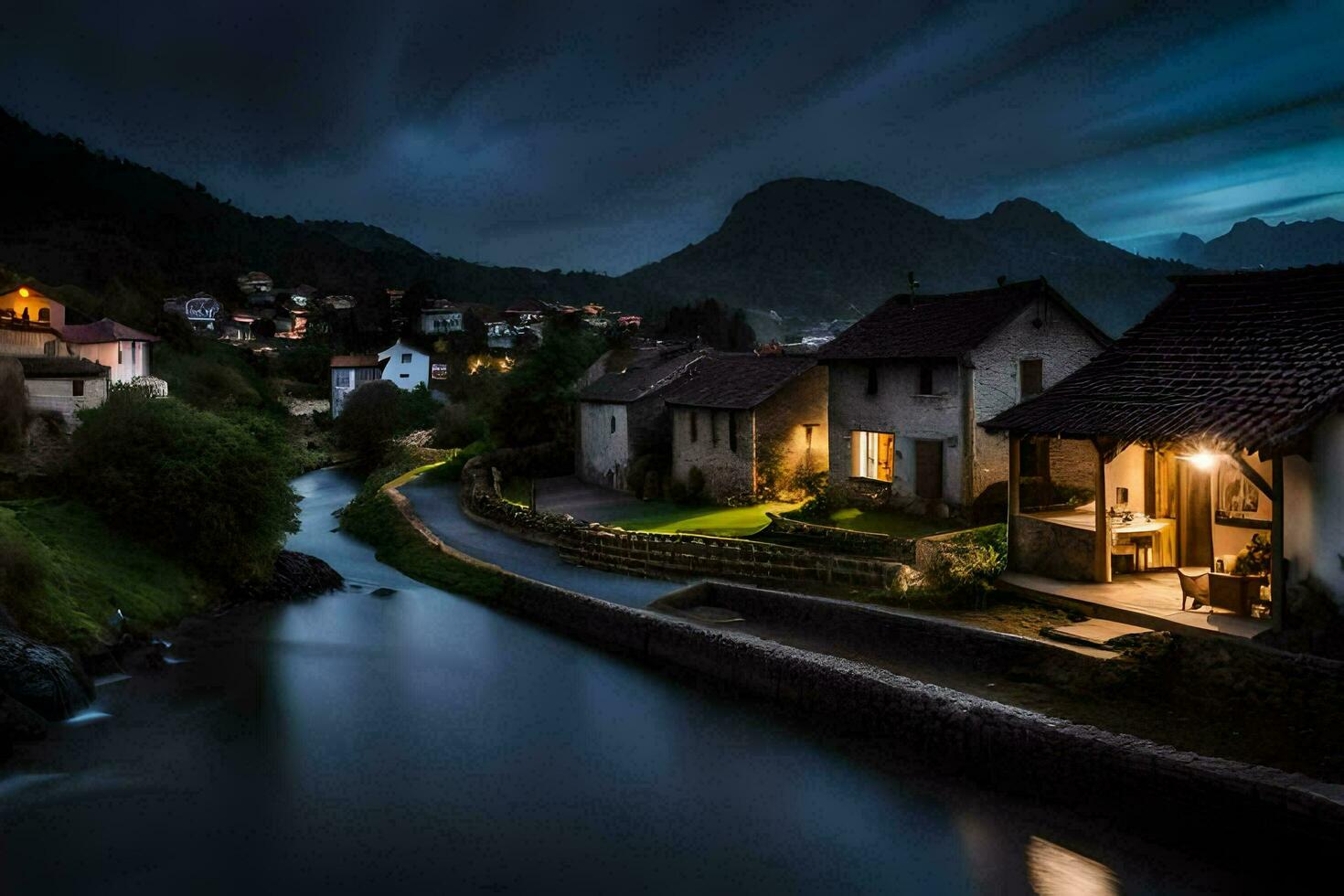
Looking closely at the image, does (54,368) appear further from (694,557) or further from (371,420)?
(371,420)

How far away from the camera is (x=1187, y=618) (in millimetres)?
13602

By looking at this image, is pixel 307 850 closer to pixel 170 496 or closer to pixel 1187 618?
pixel 1187 618

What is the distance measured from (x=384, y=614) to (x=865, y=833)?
17.3 metres

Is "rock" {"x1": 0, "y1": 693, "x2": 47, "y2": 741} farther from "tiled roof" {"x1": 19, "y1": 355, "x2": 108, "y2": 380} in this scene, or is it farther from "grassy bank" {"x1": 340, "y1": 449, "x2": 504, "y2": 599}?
"tiled roof" {"x1": 19, "y1": 355, "x2": 108, "y2": 380}

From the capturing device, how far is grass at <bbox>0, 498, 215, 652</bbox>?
1939 cm

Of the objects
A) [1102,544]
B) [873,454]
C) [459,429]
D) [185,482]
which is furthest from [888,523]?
[459,429]

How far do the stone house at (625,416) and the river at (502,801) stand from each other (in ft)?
62.1

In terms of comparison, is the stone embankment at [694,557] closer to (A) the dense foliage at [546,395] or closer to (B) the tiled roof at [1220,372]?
(B) the tiled roof at [1220,372]

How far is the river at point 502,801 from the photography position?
11.9 meters

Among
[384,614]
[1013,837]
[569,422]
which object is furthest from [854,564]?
[569,422]

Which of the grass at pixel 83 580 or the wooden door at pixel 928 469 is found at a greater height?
the wooden door at pixel 928 469

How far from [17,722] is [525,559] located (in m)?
15.0

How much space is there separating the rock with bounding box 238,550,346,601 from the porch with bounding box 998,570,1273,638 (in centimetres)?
2069

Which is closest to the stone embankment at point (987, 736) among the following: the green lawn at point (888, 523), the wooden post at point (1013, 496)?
the wooden post at point (1013, 496)
